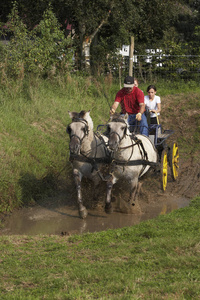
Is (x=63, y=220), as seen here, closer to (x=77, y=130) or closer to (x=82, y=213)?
(x=82, y=213)

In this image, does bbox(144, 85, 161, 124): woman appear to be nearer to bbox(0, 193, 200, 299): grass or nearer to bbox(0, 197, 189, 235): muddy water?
bbox(0, 197, 189, 235): muddy water

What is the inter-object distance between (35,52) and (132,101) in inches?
219

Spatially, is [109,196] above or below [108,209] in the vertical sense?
above

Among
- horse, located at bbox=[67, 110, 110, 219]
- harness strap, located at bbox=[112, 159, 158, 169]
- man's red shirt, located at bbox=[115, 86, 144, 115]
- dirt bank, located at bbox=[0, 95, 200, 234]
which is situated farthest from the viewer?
man's red shirt, located at bbox=[115, 86, 144, 115]

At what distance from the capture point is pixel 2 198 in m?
9.09

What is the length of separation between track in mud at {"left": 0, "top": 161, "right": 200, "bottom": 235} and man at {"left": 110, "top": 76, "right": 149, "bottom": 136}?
122 centimetres

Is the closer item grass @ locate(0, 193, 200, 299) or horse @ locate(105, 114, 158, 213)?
grass @ locate(0, 193, 200, 299)

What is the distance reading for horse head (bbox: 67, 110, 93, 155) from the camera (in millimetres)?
8125

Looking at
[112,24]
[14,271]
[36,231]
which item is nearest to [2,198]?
[36,231]

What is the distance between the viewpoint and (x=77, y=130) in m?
8.30

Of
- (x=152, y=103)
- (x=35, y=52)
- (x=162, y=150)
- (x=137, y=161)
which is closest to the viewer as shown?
(x=137, y=161)

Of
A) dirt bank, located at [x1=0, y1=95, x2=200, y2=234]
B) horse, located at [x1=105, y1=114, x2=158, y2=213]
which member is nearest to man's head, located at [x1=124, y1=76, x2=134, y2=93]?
horse, located at [x1=105, y1=114, x2=158, y2=213]

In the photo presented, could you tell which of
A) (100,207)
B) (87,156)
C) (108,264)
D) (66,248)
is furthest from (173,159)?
(108,264)

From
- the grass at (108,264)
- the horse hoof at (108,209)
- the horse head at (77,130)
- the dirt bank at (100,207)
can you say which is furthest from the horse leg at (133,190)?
the grass at (108,264)
